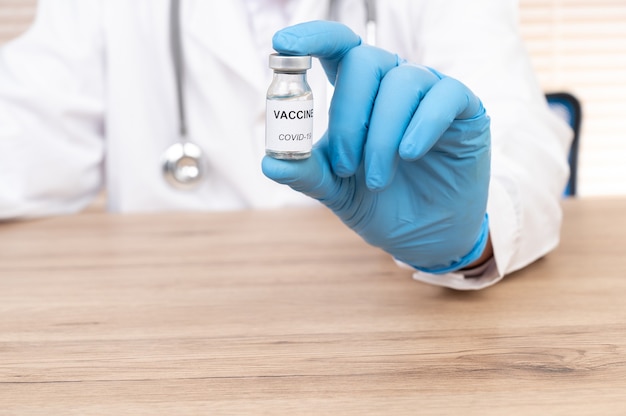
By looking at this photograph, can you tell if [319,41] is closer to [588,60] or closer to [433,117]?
[433,117]

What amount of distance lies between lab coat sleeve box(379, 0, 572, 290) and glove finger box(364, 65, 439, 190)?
0.20 meters

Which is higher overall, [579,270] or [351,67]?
[351,67]

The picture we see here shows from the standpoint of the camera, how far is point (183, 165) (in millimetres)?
1233

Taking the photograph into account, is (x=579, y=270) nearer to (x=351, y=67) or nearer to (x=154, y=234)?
(x=351, y=67)

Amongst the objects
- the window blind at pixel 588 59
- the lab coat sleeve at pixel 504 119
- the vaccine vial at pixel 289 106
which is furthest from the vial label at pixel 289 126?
the window blind at pixel 588 59

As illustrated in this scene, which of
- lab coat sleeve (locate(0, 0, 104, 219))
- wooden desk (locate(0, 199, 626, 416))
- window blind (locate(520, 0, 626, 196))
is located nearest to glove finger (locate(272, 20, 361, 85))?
wooden desk (locate(0, 199, 626, 416))

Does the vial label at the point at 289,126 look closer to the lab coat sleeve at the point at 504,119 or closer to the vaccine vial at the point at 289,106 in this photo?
the vaccine vial at the point at 289,106

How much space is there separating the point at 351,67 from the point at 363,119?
0.15 feet

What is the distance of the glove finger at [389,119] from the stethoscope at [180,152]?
0.64m

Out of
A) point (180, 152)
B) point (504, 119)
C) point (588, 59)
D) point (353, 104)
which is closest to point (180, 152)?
point (180, 152)

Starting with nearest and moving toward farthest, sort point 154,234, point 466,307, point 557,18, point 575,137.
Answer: point 466,307
point 154,234
point 575,137
point 557,18

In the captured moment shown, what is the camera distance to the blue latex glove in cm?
60

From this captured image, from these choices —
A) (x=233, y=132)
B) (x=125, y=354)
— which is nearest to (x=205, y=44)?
(x=233, y=132)

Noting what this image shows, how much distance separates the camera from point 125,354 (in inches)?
23.9
